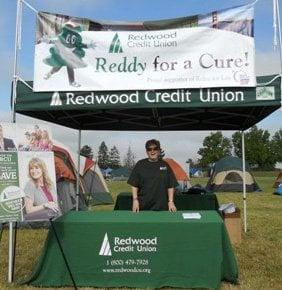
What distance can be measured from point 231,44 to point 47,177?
8.86ft

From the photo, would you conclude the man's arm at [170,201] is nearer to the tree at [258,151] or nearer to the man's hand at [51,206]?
the man's hand at [51,206]

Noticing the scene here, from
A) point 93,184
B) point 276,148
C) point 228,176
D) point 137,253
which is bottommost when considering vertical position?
point 137,253

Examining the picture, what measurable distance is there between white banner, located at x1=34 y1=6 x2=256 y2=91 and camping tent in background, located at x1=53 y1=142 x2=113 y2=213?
701cm

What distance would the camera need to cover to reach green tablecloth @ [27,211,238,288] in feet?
19.7

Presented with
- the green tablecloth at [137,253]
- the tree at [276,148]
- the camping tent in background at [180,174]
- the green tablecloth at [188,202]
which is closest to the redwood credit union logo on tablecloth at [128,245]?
the green tablecloth at [137,253]

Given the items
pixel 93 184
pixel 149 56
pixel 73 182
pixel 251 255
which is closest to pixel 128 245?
pixel 149 56

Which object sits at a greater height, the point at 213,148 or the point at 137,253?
the point at 213,148

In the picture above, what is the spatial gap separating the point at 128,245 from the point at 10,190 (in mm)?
1460

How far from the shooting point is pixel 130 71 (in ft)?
21.6

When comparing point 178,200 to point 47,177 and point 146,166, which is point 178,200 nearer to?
point 146,166

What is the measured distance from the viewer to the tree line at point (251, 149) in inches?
3322

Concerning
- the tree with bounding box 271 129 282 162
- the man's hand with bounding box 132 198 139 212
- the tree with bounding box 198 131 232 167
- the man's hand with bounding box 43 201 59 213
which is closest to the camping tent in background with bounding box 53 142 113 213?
the man's hand with bounding box 132 198 139 212

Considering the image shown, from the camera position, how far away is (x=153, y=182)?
7066 mm

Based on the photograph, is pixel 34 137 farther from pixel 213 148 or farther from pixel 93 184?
pixel 213 148
